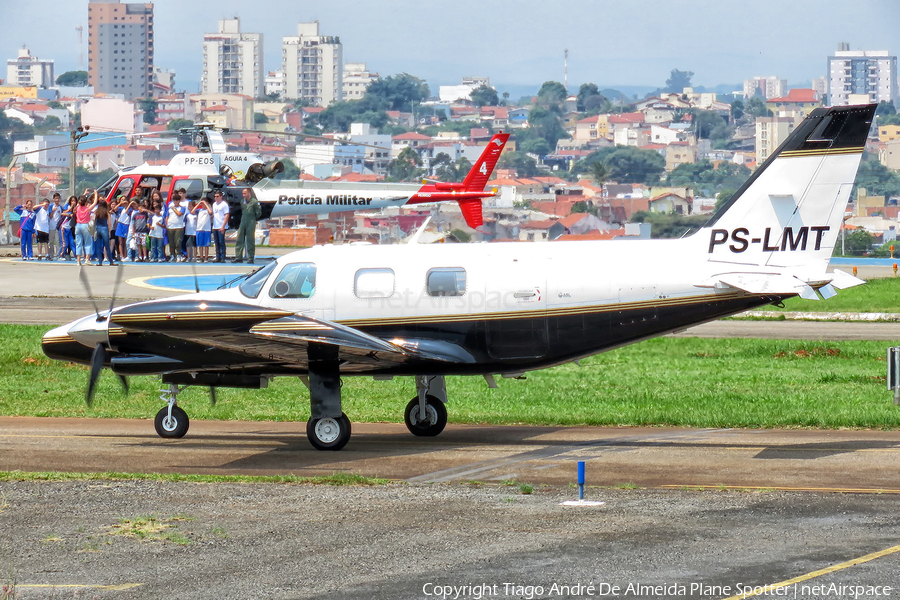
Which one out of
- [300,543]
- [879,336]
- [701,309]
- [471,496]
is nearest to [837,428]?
[701,309]

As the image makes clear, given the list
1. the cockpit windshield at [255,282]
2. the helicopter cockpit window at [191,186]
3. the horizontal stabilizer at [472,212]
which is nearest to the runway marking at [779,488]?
the cockpit windshield at [255,282]

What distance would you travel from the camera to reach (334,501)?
13.7 m

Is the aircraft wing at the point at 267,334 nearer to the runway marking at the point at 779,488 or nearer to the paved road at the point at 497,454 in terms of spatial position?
the paved road at the point at 497,454

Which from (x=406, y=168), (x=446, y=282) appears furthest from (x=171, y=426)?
(x=406, y=168)

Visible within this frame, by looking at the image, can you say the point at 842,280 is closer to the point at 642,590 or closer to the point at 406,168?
the point at 642,590

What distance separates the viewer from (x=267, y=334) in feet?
49.9

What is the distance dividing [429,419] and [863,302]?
2535 centimetres

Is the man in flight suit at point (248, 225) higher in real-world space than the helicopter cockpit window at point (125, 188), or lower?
lower

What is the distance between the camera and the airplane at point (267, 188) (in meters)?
45.1

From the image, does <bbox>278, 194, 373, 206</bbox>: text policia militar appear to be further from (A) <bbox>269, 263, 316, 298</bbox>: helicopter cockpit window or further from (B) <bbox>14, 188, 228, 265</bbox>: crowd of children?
(A) <bbox>269, 263, 316, 298</bbox>: helicopter cockpit window

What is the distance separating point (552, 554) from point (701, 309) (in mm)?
6165

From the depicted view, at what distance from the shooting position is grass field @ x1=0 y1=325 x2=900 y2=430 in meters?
19.6

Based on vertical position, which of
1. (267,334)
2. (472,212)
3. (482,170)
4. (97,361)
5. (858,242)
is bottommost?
(97,361)

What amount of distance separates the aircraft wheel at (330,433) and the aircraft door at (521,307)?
96.0 inches
